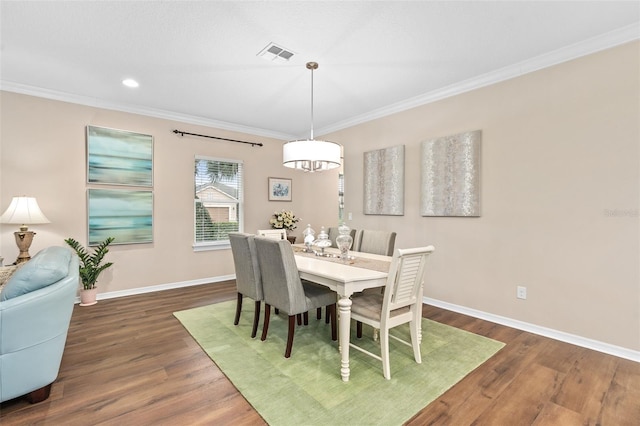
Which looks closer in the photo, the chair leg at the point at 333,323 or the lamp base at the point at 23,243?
the chair leg at the point at 333,323

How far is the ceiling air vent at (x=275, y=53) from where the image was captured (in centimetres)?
263

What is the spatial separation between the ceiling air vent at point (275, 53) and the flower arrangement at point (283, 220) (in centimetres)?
298

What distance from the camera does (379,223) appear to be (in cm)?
434

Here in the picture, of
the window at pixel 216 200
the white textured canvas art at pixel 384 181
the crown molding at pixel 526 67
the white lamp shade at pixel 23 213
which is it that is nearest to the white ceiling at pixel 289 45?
the crown molding at pixel 526 67

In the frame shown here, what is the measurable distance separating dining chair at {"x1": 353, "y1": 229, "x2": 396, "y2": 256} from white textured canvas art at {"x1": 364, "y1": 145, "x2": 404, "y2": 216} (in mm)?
899

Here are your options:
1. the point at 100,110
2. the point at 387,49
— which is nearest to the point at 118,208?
the point at 100,110

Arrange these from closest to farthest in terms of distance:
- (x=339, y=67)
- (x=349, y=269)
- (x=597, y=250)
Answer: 1. (x=349, y=269)
2. (x=597, y=250)
3. (x=339, y=67)

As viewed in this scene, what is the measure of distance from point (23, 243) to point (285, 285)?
118 inches

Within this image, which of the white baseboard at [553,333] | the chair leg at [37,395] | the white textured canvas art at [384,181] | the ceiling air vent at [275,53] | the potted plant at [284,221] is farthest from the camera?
the potted plant at [284,221]

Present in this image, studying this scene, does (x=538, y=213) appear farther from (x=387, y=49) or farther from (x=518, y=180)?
(x=387, y=49)

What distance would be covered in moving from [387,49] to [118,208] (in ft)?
12.5

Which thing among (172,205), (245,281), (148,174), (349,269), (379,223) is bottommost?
(245,281)

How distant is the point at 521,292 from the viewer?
2982 millimetres

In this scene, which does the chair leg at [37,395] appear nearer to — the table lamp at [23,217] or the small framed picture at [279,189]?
the table lamp at [23,217]
